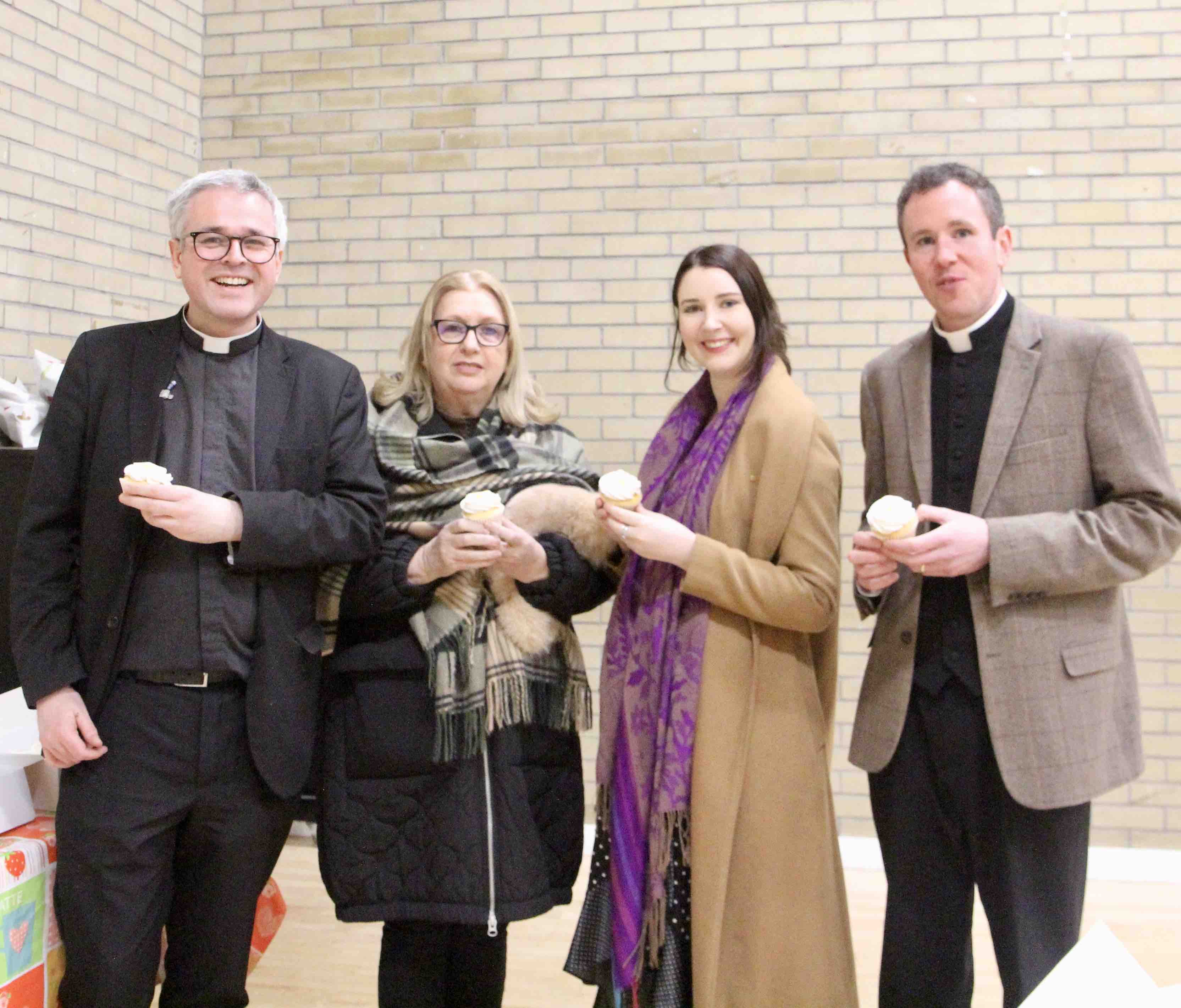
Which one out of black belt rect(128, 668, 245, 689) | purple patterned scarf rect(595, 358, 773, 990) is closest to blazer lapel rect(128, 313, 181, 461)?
black belt rect(128, 668, 245, 689)

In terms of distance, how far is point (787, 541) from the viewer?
211cm

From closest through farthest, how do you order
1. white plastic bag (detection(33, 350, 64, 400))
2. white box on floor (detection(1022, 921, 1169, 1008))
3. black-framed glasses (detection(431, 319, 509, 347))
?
white box on floor (detection(1022, 921, 1169, 1008)), black-framed glasses (detection(431, 319, 509, 347)), white plastic bag (detection(33, 350, 64, 400))

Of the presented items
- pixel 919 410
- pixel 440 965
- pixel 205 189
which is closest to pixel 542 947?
pixel 440 965

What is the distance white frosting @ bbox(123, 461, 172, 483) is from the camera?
1.88 metres

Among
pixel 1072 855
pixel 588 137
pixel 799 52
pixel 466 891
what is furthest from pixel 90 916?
pixel 799 52

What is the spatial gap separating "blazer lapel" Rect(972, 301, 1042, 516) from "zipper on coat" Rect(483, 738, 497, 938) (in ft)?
3.63

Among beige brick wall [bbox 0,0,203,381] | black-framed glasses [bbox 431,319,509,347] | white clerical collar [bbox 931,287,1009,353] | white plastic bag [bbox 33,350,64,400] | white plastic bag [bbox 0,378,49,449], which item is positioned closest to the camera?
white clerical collar [bbox 931,287,1009,353]

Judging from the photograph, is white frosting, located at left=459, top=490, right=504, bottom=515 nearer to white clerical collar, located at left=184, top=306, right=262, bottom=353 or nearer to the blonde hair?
the blonde hair

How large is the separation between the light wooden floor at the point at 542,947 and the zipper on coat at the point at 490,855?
3.43ft

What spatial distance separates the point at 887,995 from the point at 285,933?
2.08 m

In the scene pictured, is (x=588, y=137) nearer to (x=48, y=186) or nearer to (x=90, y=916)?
(x=48, y=186)

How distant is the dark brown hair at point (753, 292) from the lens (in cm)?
217

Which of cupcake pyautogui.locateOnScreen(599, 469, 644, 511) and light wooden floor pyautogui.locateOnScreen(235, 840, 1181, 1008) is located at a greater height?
cupcake pyautogui.locateOnScreen(599, 469, 644, 511)

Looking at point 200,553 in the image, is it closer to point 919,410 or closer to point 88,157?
point 919,410
